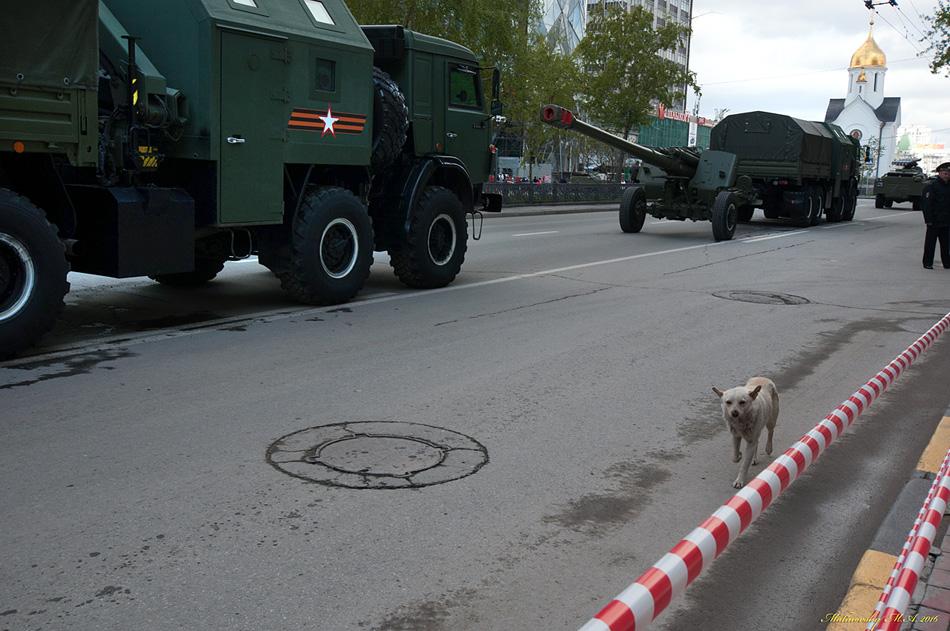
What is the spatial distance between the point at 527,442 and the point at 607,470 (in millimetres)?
591

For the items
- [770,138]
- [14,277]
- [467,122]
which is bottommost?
[14,277]

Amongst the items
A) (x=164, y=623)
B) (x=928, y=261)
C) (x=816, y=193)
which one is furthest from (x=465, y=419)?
(x=816, y=193)

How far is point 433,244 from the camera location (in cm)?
1132

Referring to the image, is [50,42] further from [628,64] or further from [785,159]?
[628,64]

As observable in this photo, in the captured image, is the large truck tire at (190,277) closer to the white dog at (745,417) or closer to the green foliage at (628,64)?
the white dog at (745,417)

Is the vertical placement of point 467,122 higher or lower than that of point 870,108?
lower

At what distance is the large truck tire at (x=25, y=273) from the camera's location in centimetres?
661

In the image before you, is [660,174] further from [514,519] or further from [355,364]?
[514,519]

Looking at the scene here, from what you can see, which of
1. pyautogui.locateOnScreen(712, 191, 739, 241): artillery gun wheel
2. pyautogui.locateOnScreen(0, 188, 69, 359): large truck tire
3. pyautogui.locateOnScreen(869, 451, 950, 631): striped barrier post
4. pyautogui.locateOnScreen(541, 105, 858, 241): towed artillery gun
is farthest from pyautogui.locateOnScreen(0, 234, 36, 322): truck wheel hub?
pyautogui.locateOnScreen(712, 191, 739, 241): artillery gun wheel

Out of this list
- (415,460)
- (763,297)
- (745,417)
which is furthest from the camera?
(763,297)

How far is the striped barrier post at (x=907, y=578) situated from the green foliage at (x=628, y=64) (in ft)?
133

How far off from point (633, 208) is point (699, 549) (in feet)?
63.1

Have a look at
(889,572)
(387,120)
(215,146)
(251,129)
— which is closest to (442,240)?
(387,120)

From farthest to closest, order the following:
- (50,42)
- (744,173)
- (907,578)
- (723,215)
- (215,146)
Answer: (744,173) → (723,215) → (215,146) → (50,42) → (907,578)
